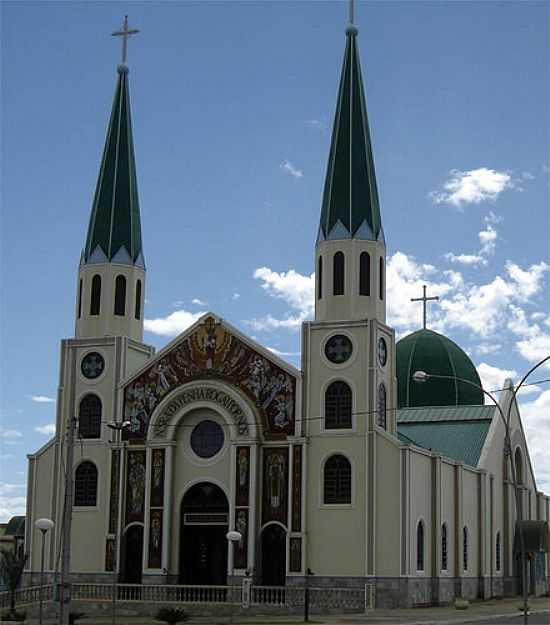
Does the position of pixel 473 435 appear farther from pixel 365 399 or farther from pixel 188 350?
pixel 188 350

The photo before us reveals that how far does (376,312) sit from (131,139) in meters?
16.5

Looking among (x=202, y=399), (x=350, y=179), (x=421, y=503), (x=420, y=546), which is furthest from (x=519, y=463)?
(x=202, y=399)

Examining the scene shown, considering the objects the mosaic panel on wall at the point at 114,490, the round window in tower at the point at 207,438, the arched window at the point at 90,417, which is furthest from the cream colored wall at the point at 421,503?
the arched window at the point at 90,417

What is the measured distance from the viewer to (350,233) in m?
53.5

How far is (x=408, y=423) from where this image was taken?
6481 centimetres

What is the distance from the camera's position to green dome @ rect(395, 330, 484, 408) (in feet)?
234

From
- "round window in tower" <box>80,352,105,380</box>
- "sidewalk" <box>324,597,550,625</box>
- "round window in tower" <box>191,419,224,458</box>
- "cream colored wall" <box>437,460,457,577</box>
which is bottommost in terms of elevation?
"sidewalk" <box>324,597,550,625</box>

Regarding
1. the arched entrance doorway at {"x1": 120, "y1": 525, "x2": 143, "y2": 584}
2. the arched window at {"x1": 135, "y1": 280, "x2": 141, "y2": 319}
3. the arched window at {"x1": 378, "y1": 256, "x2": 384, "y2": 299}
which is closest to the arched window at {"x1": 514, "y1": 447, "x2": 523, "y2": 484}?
the arched window at {"x1": 378, "y1": 256, "x2": 384, "y2": 299}

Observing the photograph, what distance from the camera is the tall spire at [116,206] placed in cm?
5806

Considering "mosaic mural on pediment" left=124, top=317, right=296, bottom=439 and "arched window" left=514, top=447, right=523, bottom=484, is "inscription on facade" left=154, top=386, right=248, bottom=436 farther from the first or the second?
"arched window" left=514, top=447, right=523, bottom=484

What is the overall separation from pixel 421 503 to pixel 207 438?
1015 centimetres

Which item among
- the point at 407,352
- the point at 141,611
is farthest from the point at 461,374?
the point at 141,611

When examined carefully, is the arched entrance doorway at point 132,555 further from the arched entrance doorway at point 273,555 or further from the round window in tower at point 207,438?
the arched entrance doorway at point 273,555

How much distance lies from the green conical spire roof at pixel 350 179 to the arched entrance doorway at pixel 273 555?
44.5 feet
